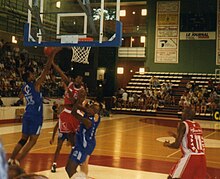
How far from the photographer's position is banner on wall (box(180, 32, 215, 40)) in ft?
95.4

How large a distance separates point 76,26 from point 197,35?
2289 centimetres

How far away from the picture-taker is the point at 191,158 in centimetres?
474

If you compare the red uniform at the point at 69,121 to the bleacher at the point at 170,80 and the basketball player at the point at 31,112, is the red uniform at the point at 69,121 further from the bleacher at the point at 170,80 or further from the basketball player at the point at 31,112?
the bleacher at the point at 170,80

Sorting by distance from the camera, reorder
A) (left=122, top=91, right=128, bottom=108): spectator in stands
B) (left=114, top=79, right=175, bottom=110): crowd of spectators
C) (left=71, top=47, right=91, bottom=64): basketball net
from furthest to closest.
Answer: (left=122, top=91, right=128, bottom=108): spectator in stands → (left=114, top=79, right=175, bottom=110): crowd of spectators → (left=71, top=47, right=91, bottom=64): basketball net

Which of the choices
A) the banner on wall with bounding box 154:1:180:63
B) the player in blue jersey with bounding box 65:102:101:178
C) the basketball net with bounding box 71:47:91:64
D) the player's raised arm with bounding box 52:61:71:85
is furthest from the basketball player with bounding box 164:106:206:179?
the banner on wall with bounding box 154:1:180:63

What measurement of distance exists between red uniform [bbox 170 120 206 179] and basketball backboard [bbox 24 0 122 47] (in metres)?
2.74

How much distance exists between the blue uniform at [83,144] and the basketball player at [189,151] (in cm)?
108

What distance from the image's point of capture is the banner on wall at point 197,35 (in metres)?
29.1

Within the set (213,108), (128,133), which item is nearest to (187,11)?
(213,108)

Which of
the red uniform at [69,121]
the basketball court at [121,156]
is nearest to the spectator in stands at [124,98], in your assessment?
the basketball court at [121,156]

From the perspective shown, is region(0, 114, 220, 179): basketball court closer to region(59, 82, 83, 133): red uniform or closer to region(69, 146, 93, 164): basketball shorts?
region(59, 82, 83, 133): red uniform

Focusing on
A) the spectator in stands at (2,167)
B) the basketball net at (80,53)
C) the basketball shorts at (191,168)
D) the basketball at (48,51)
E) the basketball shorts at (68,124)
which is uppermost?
the basketball net at (80,53)

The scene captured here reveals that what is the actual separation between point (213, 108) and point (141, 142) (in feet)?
42.3

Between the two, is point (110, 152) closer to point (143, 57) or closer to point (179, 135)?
point (179, 135)
